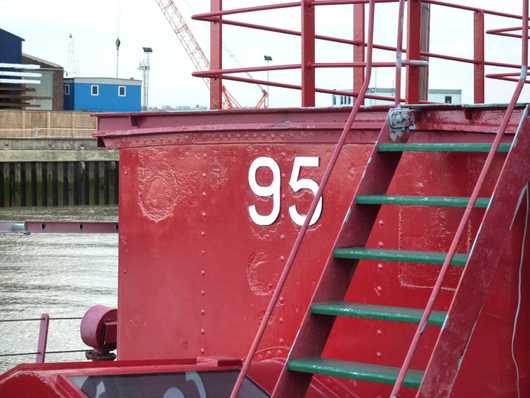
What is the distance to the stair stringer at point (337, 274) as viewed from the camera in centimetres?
571

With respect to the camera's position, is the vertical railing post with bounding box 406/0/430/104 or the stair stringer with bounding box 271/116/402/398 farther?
the vertical railing post with bounding box 406/0/430/104

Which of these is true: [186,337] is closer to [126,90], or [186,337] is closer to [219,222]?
[219,222]

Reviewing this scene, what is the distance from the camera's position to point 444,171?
20.7 feet

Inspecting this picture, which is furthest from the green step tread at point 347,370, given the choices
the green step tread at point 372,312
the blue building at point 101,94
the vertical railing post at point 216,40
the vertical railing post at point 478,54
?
the blue building at point 101,94

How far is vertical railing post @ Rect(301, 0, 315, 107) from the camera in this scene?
7016mm

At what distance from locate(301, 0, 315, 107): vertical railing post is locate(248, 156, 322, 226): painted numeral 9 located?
0.44 meters

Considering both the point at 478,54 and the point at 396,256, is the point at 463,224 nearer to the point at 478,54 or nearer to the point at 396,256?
the point at 396,256

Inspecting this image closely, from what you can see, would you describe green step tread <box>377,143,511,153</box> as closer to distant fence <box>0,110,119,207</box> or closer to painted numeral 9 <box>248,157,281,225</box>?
painted numeral 9 <box>248,157,281,225</box>

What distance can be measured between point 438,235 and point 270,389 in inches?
57.3

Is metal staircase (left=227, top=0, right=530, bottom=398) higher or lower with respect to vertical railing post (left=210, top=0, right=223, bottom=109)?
lower

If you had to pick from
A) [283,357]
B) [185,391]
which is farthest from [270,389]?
[185,391]

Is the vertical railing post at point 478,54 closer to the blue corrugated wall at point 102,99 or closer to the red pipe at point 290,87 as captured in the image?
the red pipe at point 290,87

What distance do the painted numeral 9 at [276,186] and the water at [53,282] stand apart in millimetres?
10531

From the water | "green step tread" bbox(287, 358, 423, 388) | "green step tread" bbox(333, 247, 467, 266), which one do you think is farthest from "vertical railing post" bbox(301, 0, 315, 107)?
the water
